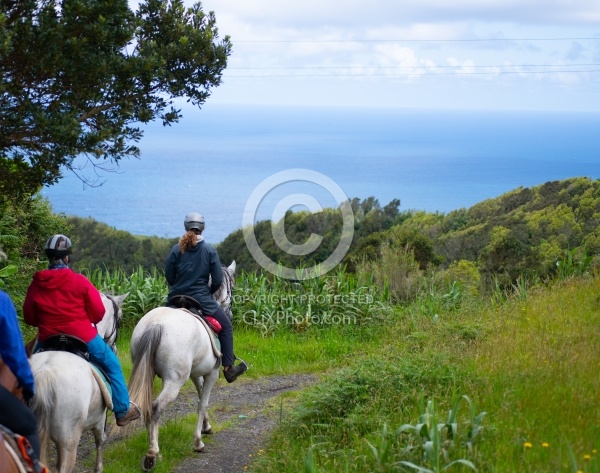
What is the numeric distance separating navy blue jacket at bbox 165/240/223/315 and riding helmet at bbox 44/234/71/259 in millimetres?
2258

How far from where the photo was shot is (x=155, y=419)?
335 inches

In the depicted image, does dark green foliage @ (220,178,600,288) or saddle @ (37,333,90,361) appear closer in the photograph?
saddle @ (37,333,90,361)

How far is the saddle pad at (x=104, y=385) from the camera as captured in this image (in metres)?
7.32

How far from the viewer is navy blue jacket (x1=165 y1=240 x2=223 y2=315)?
9.35 m

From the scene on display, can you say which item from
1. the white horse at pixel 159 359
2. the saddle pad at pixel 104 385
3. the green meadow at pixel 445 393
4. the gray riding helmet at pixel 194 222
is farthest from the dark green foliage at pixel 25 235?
the saddle pad at pixel 104 385

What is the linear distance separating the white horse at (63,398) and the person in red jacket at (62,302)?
252 mm

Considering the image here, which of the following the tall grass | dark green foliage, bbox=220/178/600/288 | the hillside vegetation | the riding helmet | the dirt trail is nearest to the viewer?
the tall grass

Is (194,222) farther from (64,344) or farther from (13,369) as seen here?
(13,369)

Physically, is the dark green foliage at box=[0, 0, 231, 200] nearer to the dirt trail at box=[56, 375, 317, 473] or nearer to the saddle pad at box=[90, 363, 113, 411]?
the saddle pad at box=[90, 363, 113, 411]

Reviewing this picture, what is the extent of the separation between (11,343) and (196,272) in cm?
388

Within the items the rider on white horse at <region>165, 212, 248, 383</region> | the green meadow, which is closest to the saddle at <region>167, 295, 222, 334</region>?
the rider on white horse at <region>165, 212, 248, 383</region>

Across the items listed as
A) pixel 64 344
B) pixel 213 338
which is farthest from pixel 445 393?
pixel 64 344

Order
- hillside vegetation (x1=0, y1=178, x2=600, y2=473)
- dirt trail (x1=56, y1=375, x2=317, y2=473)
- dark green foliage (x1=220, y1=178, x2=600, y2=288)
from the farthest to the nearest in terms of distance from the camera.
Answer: dark green foliage (x1=220, y1=178, x2=600, y2=288), dirt trail (x1=56, y1=375, x2=317, y2=473), hillside vegetation (x1=0, y1=178, x2=600, y2=473)

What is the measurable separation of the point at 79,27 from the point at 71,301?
3141 mm
